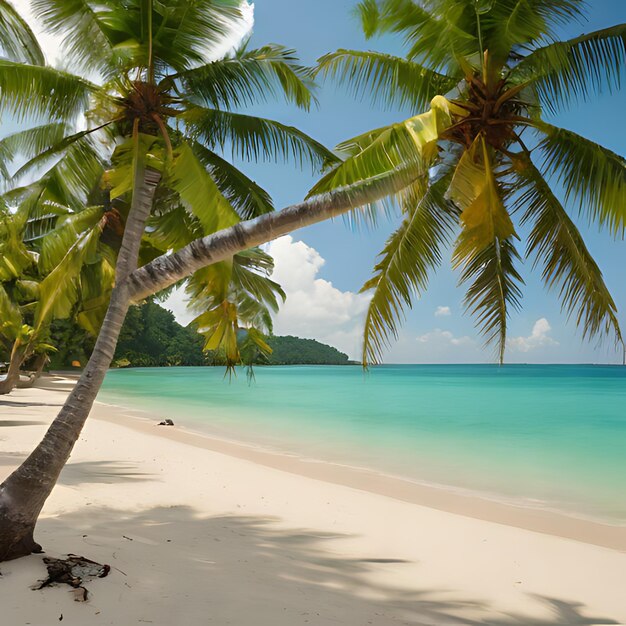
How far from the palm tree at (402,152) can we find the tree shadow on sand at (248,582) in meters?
0.90

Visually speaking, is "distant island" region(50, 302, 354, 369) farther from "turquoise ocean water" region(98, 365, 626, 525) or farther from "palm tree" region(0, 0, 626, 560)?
"palm tree" region(0, 0, 626, 560)

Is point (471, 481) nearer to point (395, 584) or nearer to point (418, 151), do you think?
point (395, 584)

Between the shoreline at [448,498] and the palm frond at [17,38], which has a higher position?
the palm frond at [17,38]

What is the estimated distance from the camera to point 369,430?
1888cm

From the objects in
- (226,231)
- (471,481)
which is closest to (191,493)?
(226,231)

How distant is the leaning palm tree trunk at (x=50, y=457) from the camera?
3.71 meters

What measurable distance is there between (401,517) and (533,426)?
58.8 feet

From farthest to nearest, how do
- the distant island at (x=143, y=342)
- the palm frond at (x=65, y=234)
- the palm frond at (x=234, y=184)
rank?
the distant island at (x=143, y=342) < the palm frond at (x=65, y=234) < the palm frond at (x=234, y=184)

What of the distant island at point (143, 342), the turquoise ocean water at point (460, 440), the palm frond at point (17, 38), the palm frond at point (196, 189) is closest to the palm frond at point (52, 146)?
the palm frond at point (17, 38)

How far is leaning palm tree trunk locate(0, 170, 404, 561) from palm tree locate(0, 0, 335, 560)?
0.04 ft

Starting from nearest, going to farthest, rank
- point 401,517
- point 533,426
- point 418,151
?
point 418,151
point 401,517
point 533,426

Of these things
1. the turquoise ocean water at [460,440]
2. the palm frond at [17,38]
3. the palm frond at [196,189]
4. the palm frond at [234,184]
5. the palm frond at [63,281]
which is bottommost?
the turquoise ocean water at [460,440]

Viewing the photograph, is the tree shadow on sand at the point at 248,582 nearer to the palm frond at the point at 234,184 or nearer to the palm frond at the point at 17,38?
the palm frond at the point at 234,184

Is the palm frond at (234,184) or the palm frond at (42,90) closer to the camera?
the palm frond at (42,90)
